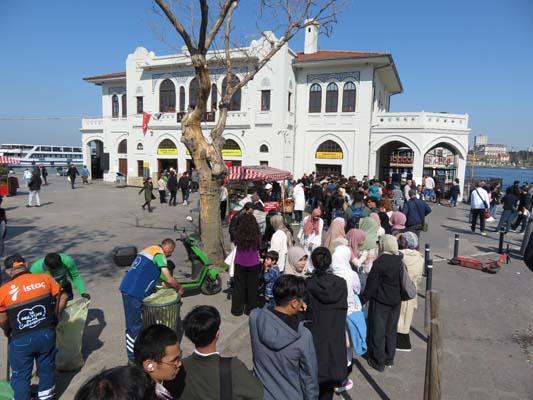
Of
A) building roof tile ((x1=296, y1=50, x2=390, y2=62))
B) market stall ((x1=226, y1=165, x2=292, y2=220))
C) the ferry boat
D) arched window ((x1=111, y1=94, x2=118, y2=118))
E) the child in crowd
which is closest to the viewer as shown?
the child in crowd

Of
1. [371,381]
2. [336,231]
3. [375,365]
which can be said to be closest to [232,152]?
[336,231]

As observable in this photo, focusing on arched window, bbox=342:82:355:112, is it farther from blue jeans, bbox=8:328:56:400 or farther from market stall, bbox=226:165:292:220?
blue jeans, bbox=8:328:56:400

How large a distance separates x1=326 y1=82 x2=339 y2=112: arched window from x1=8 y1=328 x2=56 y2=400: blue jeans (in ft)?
85.7

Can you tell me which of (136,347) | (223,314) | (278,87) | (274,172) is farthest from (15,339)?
(278,87)

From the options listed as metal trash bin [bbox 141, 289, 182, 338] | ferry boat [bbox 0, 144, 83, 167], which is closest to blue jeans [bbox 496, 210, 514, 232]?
metal trash bin [bbox 141, 289, 182, 338]

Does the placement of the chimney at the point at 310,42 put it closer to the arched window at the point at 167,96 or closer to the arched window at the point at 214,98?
the arched window at the point at 214,98

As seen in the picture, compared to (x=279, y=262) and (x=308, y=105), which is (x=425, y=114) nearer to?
(x=308, y=105)

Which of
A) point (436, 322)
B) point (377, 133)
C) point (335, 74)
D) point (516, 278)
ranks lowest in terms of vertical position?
point (516, 278)

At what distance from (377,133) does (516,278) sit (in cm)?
1871

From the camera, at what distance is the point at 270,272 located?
6309mm

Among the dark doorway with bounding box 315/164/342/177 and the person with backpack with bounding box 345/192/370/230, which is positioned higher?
the dark doorway with bounding box 315/164/342/177

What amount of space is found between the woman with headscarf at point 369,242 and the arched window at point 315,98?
21347 millimetres

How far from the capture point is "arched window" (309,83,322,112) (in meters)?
Result: 28.2

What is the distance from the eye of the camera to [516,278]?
30.8 ft
